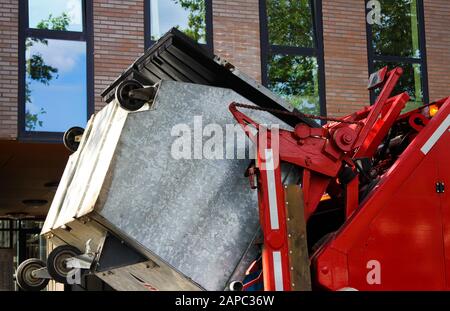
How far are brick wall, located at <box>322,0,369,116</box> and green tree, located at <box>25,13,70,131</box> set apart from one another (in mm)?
3884

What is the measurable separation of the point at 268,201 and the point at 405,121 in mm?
1254

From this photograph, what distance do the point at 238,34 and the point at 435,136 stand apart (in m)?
6.95

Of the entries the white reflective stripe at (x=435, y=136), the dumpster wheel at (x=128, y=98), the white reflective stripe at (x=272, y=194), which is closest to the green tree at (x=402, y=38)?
the white reflective stripe at (x=435, y=136)

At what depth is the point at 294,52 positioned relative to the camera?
1257 cm

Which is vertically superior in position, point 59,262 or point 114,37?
point 114,37

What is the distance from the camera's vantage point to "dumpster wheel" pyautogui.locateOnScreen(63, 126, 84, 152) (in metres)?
6.68

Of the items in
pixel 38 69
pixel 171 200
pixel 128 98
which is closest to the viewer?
pixel 171 200

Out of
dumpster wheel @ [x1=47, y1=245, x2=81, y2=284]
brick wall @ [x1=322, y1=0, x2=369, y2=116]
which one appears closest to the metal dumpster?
dumpster wheel @ [x1=47, y1=245, x2=81, y2=284]

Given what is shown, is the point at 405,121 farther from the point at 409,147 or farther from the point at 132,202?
the point at 132,202

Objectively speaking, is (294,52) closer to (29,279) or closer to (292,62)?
(292,62)

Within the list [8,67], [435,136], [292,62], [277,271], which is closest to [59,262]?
[277,271]

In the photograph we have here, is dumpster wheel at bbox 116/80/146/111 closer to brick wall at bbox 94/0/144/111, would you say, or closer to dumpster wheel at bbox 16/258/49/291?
dumpster wheel at bbox 16/258/49/291

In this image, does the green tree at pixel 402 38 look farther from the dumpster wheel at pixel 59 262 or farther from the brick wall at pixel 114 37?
the dumpster wheel at pixel 59 262

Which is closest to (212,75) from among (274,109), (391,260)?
(274,109)
